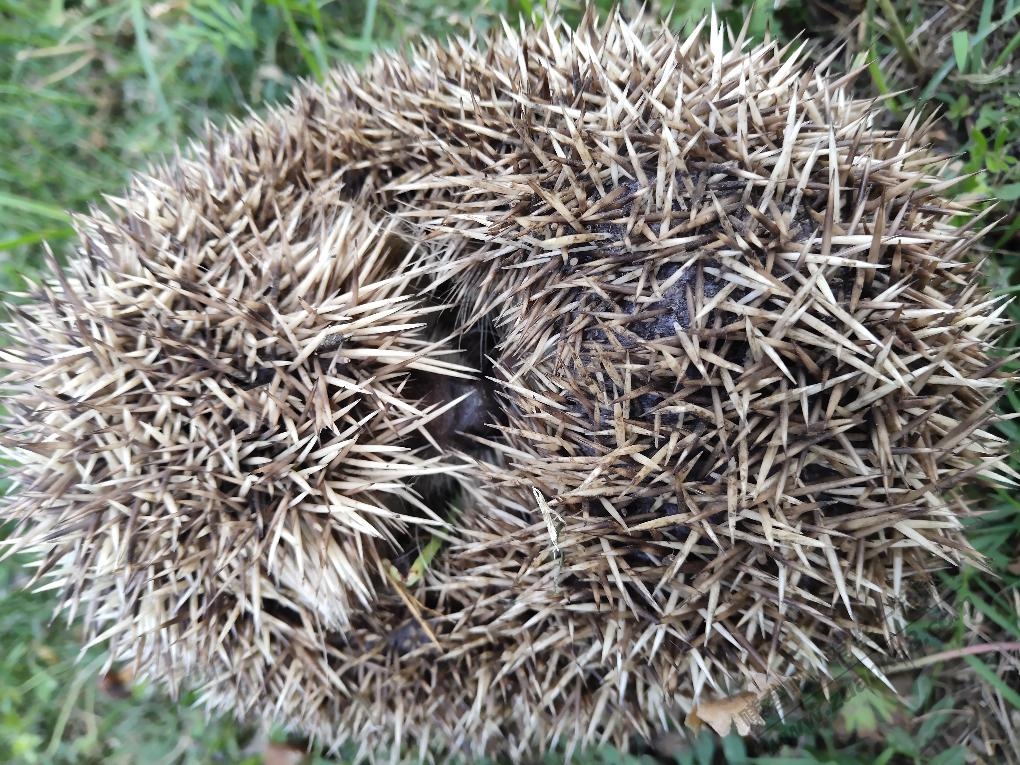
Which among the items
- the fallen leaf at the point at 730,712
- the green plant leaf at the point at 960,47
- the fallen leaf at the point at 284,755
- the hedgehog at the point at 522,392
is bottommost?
the fallen leaf at the point at 730,712

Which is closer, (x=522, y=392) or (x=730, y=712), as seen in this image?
(x=522, y=392)

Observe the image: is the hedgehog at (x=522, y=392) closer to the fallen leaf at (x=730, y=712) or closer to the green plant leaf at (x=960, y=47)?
the fallen leaf at (x=730, y=712)

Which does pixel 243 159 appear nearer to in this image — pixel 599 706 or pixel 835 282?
pixel 835 282

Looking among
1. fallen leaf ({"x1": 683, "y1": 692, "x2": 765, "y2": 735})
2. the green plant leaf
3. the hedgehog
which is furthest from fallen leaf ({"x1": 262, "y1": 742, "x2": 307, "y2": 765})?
the green plant leaf

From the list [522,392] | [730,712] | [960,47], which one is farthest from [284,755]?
[960,47]

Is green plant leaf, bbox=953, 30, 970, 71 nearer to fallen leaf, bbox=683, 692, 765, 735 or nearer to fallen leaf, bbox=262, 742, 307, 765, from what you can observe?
fallen leaf, bbox=683, 692, 765, 735

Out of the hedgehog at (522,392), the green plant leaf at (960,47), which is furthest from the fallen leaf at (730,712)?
the green plant leaf at (960,47)

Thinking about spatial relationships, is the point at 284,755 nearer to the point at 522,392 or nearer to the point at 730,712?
the point at 730,712

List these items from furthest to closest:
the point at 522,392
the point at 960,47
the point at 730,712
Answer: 1. the point at 960,47
2. the point at 730,712
3. the point at 522,392

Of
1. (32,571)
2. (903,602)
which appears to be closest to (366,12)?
(32,571)
